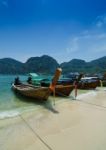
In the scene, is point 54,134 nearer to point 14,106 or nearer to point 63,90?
point 14,106

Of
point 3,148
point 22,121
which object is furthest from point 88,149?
point 22,121

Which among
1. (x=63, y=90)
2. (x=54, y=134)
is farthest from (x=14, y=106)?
(x=54, y=134)

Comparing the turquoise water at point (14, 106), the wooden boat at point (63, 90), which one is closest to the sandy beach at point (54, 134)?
the turquoise water at point (14, 106)

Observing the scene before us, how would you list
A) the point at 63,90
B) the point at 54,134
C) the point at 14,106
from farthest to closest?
the point at 63,90 → the point at 14,106 → the point at 54,134

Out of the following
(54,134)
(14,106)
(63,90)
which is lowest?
(14,106)

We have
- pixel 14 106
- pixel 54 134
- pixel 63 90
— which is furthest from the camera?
pixel 63 90

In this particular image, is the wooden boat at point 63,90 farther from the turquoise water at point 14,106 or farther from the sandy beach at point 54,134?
the sandy beach at point 54,134

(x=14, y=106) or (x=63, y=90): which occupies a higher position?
(x=63, y=90)

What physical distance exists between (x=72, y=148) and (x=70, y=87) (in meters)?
10.2

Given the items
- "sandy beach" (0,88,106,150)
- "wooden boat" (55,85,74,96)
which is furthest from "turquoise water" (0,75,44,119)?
"wooden boat" (55,85,74,96)

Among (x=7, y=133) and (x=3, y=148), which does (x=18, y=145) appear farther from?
(x=7, y=133)

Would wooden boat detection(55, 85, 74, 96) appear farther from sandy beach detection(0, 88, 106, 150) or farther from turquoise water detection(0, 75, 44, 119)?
sandy beach detection(0, 88, 106, 150)

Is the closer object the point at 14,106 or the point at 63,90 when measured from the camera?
the point at 14,106

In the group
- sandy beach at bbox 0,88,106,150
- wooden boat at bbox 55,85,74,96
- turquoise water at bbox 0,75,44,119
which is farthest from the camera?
wooden boat at bbox 55,85,74,96
